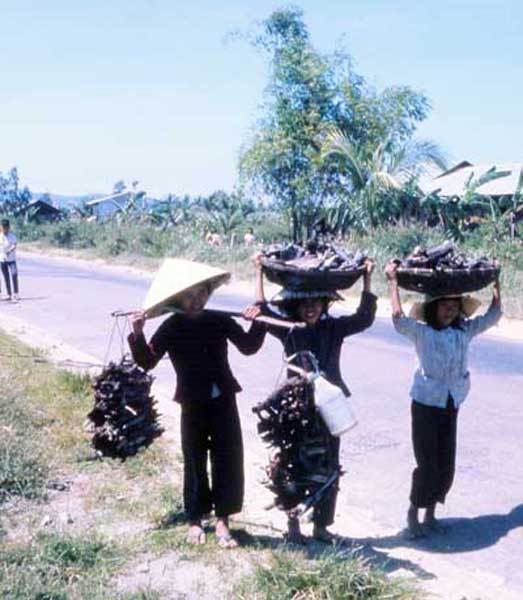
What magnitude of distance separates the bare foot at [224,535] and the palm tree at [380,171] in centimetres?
1988

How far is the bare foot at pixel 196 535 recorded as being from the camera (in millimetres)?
4867

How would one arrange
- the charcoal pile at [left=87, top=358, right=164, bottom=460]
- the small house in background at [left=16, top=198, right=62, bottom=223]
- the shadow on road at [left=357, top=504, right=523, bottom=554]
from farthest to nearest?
the small house in background at [left=16, top=198, right=62, bottom=223] < the charcoal pile at [left=87, top=358, right=164, bottom=460] < the shadow on road at [left=357, top=504, right=523, bottom=554]

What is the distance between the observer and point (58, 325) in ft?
51.4

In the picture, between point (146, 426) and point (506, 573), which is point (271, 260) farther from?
point (506, 573)

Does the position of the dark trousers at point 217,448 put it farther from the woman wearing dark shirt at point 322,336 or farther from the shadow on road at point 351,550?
the woman wearing dark shirt at point 322,336

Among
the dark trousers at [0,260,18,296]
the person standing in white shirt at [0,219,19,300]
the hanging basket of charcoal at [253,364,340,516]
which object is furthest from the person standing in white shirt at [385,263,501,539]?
the dark trousers at [0,260,18,296]

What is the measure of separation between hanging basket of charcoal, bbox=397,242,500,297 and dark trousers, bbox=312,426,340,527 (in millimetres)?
958

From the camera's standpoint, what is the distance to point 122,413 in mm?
5859

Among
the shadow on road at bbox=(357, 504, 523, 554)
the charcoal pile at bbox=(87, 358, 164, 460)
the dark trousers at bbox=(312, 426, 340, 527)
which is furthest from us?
the charcoal pile at bbox=(87, 358, 164, 460)

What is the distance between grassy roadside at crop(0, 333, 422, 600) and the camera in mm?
4117

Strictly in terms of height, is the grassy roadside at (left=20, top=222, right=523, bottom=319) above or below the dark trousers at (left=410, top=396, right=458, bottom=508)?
below

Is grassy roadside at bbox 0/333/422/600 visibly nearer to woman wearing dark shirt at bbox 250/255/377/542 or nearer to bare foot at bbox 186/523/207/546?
bare foot at bbox 186/523/207/546

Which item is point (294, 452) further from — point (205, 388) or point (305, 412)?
point (205, 388)

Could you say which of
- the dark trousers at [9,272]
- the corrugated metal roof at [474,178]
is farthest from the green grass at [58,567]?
the corrugated metal roof at [474,178]
